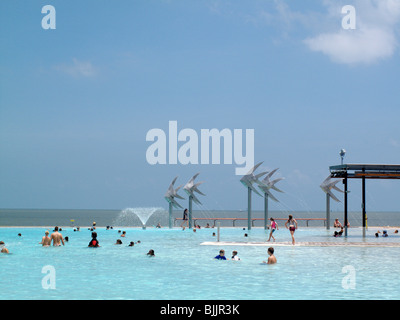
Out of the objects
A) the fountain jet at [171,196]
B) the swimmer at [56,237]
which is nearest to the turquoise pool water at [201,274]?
the swimmer at [56,237]

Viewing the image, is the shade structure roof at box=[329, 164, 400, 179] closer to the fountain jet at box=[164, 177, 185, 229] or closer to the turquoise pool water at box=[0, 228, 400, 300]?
the turquoise pool water at box=[0, 228, 400, 300]

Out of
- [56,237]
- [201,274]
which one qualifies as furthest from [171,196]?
[201,274]

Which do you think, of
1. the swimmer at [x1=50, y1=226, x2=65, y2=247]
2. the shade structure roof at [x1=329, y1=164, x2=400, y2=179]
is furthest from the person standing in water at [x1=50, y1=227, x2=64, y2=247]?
the shade structure roof at [x1=329, y1=164, x2=400, y2=179]

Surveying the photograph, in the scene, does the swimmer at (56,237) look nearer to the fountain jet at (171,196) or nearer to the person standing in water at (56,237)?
the person standing in water at (56,237)

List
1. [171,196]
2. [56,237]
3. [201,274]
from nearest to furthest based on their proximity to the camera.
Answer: [201,274]
[56,237]
[171,196]

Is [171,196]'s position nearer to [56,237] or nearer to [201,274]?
[56,237]

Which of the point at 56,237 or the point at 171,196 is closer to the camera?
the point at 56,237

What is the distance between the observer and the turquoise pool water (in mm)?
14570

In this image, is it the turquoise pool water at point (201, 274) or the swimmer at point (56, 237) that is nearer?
the turquoise pool water at point (201, 274)

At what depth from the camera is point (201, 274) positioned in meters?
18.3

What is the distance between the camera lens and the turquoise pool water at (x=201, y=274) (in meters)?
14.6

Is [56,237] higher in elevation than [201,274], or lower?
higher

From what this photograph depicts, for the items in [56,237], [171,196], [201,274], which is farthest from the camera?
[171,196]

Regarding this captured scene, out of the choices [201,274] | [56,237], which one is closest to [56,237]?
[56,237]
